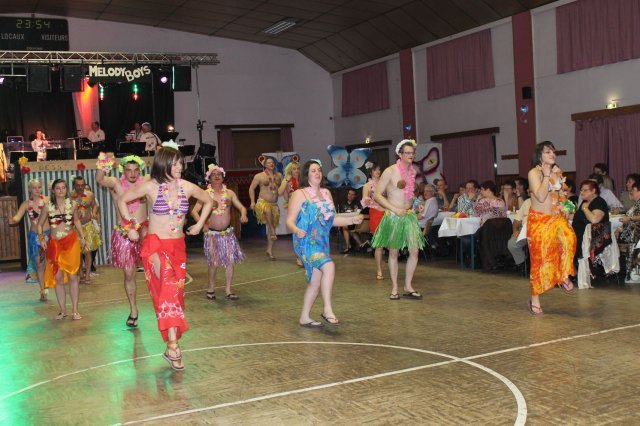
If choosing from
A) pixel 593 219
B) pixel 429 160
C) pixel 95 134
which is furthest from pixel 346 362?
pixel 95 134

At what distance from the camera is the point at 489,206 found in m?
10.0

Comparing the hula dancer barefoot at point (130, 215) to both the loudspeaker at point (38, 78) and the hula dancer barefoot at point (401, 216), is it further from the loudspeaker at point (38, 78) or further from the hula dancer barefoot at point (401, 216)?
the loudspeaker at point (38, 78)

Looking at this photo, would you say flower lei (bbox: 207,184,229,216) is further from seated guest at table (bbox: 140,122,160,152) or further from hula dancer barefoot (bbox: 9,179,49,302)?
seated guest at table (bbox: 140,122,160,152)

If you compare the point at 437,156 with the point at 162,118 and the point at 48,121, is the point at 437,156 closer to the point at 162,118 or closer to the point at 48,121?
the point at 162,118

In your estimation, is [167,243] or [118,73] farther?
[118,73]

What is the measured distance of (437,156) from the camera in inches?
702

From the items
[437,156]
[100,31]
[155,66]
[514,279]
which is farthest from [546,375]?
[100,31]

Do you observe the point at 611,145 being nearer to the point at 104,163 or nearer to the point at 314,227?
the point at 314,227

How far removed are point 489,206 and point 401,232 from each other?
277 cm

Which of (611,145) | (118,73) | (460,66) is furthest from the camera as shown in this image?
(460,66)

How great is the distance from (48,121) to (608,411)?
17973mm

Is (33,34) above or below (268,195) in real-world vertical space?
above

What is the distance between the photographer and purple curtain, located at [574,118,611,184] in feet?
45.8

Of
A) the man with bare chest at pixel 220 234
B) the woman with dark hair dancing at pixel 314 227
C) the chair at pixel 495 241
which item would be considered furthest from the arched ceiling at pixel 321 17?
the woman with dark hair dancing at pixel 314 227
